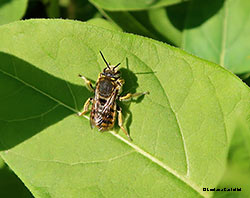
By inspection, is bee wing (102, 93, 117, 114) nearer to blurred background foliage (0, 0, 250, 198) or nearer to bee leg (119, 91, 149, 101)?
bee leg (119, 91, 149, 101)

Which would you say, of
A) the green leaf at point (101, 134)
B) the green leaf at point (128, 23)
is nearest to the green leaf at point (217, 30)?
the green leaf at point (128, 23)

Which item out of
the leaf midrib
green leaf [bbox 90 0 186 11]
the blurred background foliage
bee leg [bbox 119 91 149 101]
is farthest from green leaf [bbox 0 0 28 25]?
bee leg [bbox 119 91 149 101]

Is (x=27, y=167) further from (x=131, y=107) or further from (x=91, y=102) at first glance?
(x=131, y=107)

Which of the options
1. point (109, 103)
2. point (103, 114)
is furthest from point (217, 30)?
point (103, 114)

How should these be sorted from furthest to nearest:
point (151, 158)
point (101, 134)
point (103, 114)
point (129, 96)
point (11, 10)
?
point (11, 10) < point (103, 114) < point (129, 96) < point (101, 134) < point (151, 158)

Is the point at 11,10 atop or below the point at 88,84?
atop

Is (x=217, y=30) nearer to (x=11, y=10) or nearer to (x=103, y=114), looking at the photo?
(x=103, y=114)

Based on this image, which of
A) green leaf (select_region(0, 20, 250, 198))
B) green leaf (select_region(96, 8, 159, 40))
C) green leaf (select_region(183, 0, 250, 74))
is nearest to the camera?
green leaf (select_region(0, 20, 250, 198))
